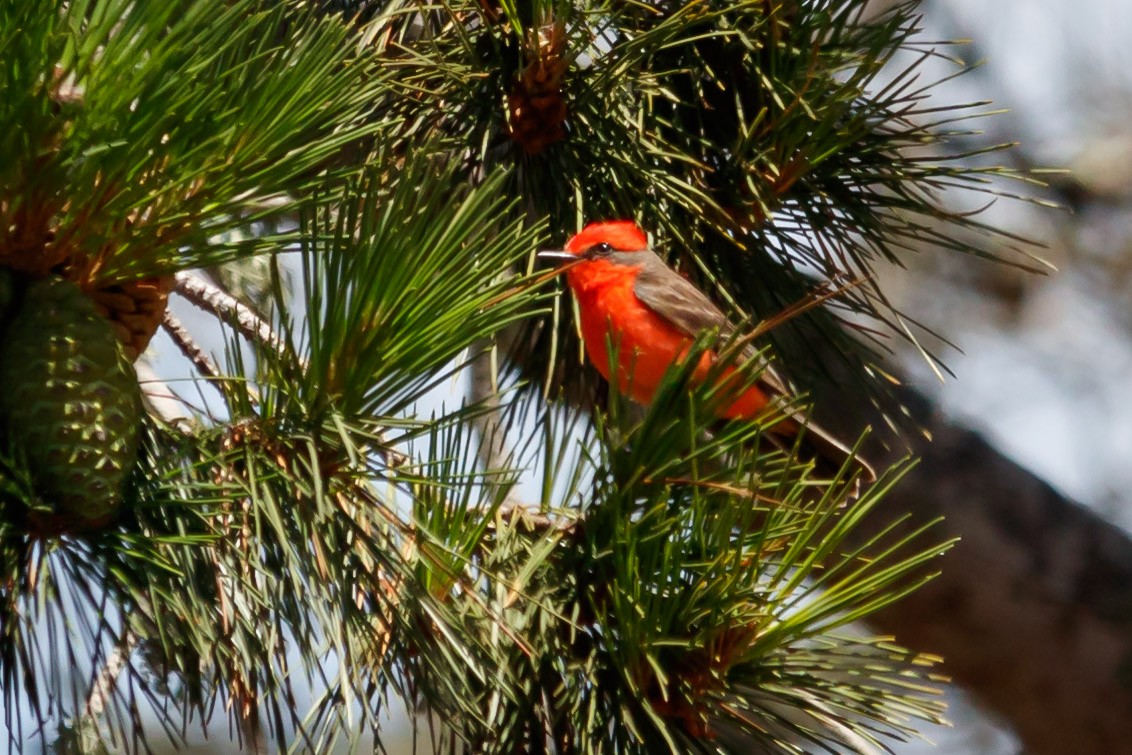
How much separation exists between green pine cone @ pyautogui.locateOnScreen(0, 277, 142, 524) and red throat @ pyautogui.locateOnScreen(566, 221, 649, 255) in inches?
47.0

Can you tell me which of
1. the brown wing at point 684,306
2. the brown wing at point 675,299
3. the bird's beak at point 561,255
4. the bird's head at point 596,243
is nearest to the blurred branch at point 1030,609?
the brown wing at point 684,306

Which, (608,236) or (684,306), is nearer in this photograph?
(608,236)

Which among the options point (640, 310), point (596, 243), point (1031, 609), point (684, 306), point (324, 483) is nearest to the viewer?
point (324, 483)

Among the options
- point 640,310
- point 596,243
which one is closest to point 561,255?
point 596,243

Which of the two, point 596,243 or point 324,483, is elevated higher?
point 596,243

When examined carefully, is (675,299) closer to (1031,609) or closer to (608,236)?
(608,236)

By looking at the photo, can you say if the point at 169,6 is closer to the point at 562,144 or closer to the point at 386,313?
the point at 386,313

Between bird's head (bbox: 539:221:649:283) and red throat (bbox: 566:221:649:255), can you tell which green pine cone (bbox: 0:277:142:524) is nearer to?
bird's head (bbox: 539:221:649:283)

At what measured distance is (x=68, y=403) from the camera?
1.41 m

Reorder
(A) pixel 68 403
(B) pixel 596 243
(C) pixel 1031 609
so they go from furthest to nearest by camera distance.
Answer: (C) pixel 1031 609 → (B) pixel 596 243 → (A) pixel 68 403

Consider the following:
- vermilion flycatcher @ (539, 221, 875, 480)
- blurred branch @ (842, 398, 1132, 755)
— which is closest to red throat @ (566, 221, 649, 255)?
vermilion flycatcher @ (539, 221, 875, 480)

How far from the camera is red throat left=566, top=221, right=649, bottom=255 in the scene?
256 centimetres

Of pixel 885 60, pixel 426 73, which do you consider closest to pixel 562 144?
pixel 426 73

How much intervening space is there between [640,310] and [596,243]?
0.93 metres
